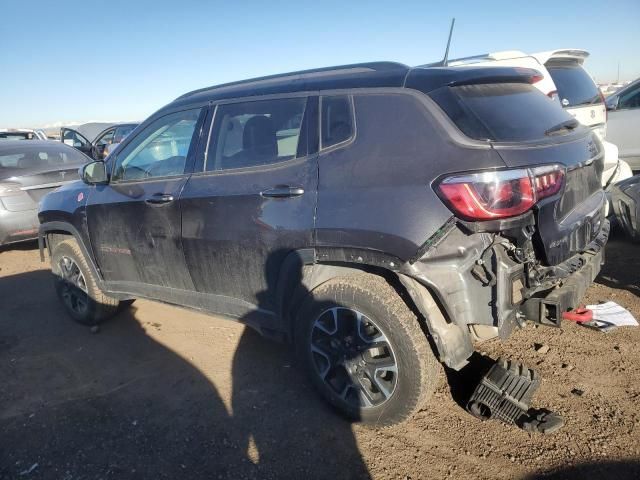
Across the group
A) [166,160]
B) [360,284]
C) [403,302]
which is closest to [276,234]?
[360,284]

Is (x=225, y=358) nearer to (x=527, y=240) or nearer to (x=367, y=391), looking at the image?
(x=367, y=391)

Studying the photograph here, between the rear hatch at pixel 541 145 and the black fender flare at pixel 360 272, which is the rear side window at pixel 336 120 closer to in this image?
the rear hatch at pixel 541 145

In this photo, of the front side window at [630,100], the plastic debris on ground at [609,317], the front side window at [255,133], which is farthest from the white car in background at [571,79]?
the front side window at [255,133]

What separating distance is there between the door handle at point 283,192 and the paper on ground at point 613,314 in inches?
102

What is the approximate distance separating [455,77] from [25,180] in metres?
6.19

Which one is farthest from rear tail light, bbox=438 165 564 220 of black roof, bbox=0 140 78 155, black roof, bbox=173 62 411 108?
Result: black roof, bbox=0 140 78 155

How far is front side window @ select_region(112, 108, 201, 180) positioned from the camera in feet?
10.8

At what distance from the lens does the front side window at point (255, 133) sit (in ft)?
9.13

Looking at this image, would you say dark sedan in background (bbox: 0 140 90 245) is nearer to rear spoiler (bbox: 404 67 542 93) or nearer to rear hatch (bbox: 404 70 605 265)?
rear spoiler (bbox: 404 67 542 93)

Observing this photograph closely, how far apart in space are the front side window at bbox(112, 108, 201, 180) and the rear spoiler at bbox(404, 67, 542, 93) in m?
1.60

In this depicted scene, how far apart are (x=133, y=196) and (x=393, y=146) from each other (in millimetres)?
2111

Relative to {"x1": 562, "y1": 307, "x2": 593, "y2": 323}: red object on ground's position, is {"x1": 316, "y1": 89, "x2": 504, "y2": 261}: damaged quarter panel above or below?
above

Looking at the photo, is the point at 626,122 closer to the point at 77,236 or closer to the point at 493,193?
the point at 493,193

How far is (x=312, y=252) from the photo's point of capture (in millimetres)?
2580
